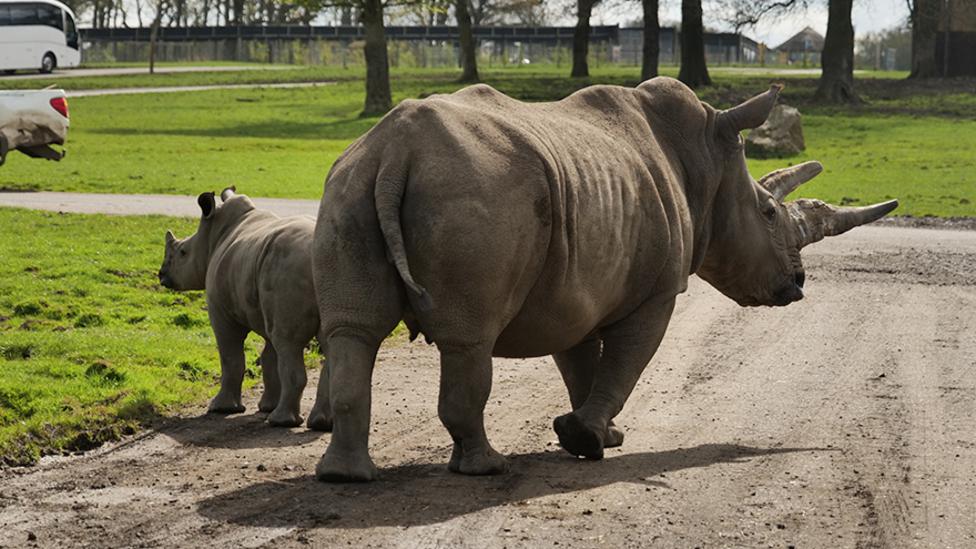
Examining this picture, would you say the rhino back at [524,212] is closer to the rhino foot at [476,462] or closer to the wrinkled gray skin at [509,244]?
the wrinkled gray skin at [509,244]

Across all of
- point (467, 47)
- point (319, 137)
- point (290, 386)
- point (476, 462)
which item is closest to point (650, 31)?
point (467, 47)

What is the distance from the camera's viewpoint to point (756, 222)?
34.0ft

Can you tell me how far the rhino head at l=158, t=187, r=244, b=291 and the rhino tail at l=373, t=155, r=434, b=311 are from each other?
324cm

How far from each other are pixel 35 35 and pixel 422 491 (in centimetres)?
6274

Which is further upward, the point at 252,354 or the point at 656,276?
the point at 656,276

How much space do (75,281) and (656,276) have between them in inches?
303

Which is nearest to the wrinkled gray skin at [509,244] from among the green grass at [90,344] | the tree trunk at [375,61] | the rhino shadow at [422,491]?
the rhino shadow at [422,491]

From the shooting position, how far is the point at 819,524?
24.2ft

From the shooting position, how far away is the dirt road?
7.07 meters

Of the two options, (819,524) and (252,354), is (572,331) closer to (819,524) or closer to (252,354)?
(819,524)

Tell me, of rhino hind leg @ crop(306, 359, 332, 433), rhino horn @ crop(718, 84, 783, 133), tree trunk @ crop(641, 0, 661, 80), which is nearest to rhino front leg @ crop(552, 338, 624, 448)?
rhino hind leg @ crop(306, 359, 332, 433)

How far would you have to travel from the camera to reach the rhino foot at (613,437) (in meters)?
9.12

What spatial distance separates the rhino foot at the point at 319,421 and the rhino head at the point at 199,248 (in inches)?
74.7

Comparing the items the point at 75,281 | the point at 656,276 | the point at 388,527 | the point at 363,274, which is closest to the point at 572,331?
the point at 656,276
